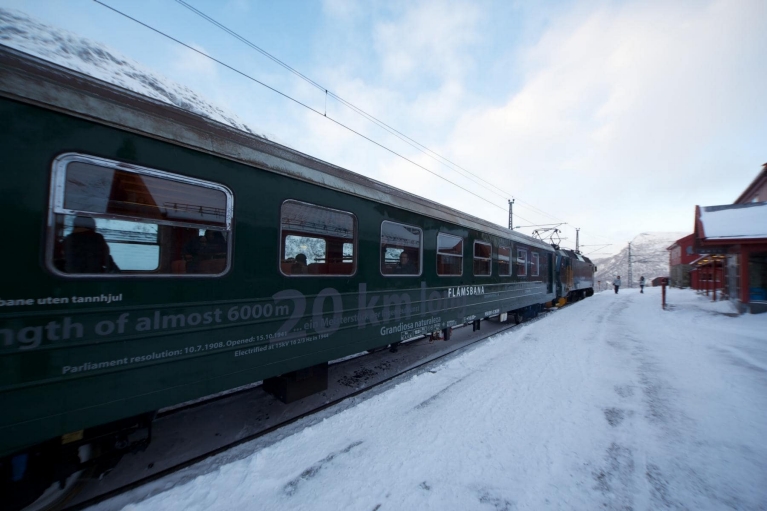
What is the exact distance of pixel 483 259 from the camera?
7379 millimetres

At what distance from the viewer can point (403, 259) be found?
5.13 meters

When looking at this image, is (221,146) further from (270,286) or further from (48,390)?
(48,390)

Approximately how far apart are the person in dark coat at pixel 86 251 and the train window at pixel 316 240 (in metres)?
1.40

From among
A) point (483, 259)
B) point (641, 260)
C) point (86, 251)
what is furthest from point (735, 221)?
point (641, 260)

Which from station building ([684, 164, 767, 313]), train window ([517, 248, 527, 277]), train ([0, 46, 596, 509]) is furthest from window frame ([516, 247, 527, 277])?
station building ([684, 164, 767, 313])

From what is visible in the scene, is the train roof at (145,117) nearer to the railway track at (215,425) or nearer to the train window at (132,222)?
the train window at (132,222)

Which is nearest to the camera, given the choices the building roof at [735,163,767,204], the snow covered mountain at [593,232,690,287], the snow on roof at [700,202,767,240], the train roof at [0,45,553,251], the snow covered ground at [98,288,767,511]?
the train roof at [0,45,553,251]

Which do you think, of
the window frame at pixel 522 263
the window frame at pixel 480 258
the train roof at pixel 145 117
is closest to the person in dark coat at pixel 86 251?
the train roof at pixel 145 117

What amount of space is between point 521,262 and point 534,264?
1599 millimetres

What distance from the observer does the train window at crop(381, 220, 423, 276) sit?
15.5ft

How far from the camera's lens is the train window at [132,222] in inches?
84.6

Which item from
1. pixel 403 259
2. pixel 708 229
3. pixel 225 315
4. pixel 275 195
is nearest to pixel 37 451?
pixel 225 315

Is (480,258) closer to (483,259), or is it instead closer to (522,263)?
(483,259)

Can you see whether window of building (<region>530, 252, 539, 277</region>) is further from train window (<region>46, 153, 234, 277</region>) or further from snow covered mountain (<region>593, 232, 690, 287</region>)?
snow covered mountain (<region>593, 232, 690, 287</region>)
